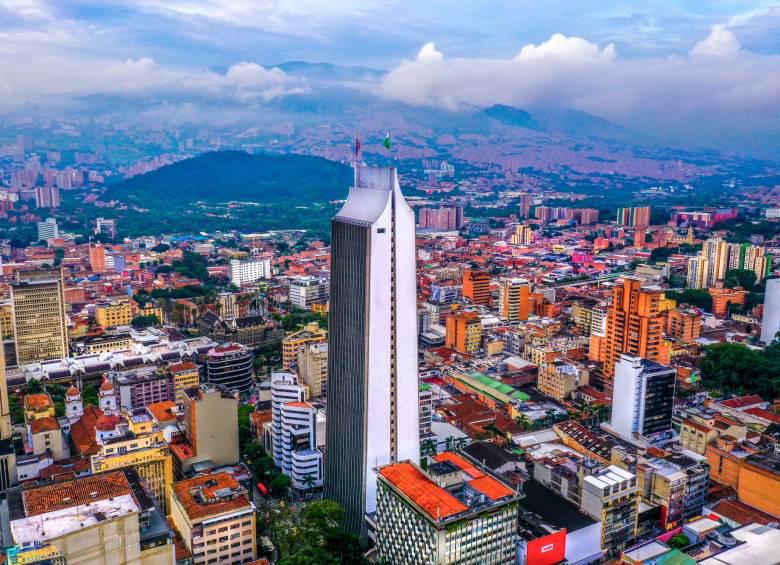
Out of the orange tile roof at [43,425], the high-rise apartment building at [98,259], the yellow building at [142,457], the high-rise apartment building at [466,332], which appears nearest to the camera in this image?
the yellow building at [142,457]

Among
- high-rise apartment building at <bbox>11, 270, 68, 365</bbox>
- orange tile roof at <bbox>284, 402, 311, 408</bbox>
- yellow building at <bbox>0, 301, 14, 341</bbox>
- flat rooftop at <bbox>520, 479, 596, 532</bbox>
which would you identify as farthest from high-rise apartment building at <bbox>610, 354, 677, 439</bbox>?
yellow building at <bbox>0, 301, 14, 341</bbox>

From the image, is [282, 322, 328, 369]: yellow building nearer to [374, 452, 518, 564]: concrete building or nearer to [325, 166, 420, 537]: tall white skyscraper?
[325, 166, 420, 537]: tall white skyscraper

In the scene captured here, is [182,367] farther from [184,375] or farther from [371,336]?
[371,336]

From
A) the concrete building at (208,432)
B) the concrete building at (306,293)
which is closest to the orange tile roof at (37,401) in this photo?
the concrete building at (208,432)

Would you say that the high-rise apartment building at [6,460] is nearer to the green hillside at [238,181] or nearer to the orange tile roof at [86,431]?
the orange tile roof at [86,431]

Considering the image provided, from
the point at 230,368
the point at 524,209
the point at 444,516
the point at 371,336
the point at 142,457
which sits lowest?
the point at 230,368

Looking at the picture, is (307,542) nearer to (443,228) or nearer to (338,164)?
(443,228)

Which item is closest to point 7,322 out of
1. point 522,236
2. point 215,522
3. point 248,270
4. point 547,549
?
point 248,270
